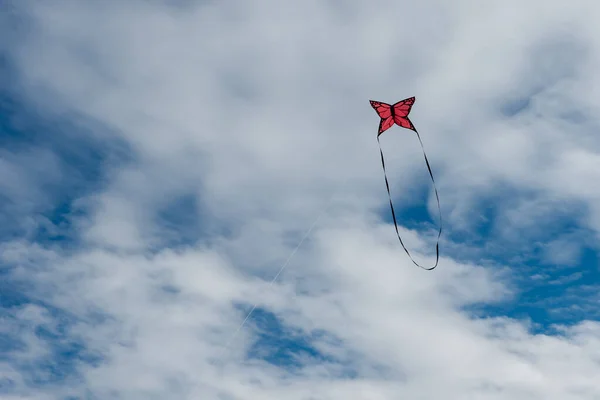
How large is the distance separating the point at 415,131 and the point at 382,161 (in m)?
4.33

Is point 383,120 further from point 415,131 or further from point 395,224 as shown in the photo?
point 395,224

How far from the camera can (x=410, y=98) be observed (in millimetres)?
36844

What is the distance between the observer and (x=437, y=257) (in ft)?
103

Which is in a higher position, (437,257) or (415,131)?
(415,131)

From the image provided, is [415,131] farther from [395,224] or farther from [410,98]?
[395,224]

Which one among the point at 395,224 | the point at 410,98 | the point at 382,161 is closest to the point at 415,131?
the point at 410,98

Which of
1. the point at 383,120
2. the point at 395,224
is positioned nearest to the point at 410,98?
the point at 383,120

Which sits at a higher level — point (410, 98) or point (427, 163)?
point (410, 98)

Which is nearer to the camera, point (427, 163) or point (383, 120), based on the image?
point (427, 163)

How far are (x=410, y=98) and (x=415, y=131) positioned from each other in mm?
2029

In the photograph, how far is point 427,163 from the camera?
3166cm

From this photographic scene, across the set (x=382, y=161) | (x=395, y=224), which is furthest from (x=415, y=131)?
(x=395, y=224)

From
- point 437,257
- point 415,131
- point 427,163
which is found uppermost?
point 415,131

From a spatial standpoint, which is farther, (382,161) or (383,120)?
(383,120)
